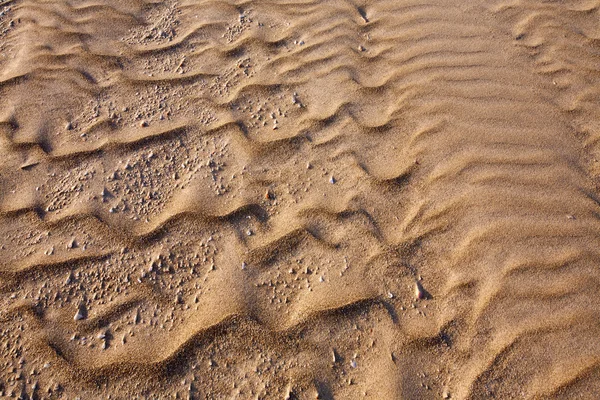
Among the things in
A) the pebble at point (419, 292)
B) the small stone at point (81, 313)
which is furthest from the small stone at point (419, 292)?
the small stone at point (81, 313)

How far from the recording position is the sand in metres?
1.95

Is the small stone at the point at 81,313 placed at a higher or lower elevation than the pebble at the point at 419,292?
lower

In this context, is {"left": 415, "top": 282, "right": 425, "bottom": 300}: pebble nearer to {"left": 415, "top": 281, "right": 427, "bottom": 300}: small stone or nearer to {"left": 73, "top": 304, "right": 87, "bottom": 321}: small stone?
{"left": 415, "top": 281, "right": 427, "bottom": 300}: small stone

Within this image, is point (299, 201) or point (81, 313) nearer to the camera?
point (81, 313)

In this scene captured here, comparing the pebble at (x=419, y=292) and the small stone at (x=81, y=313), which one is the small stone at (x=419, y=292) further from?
the small stone at (x=81, y=313)

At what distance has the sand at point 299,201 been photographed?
1.95m

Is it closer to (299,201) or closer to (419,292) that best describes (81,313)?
(299,201)

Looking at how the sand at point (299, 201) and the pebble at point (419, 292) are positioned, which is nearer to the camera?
the sand at point (299, 201)

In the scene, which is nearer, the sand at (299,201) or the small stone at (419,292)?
the sand at (299,201)

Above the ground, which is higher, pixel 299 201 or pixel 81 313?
pixel 299 201

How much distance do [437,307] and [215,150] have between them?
146cm

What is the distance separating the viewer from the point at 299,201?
2412mm

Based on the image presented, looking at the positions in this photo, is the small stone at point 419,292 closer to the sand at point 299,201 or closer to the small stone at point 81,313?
the sand at point 299,201

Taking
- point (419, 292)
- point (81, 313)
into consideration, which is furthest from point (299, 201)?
point (81, 313)
